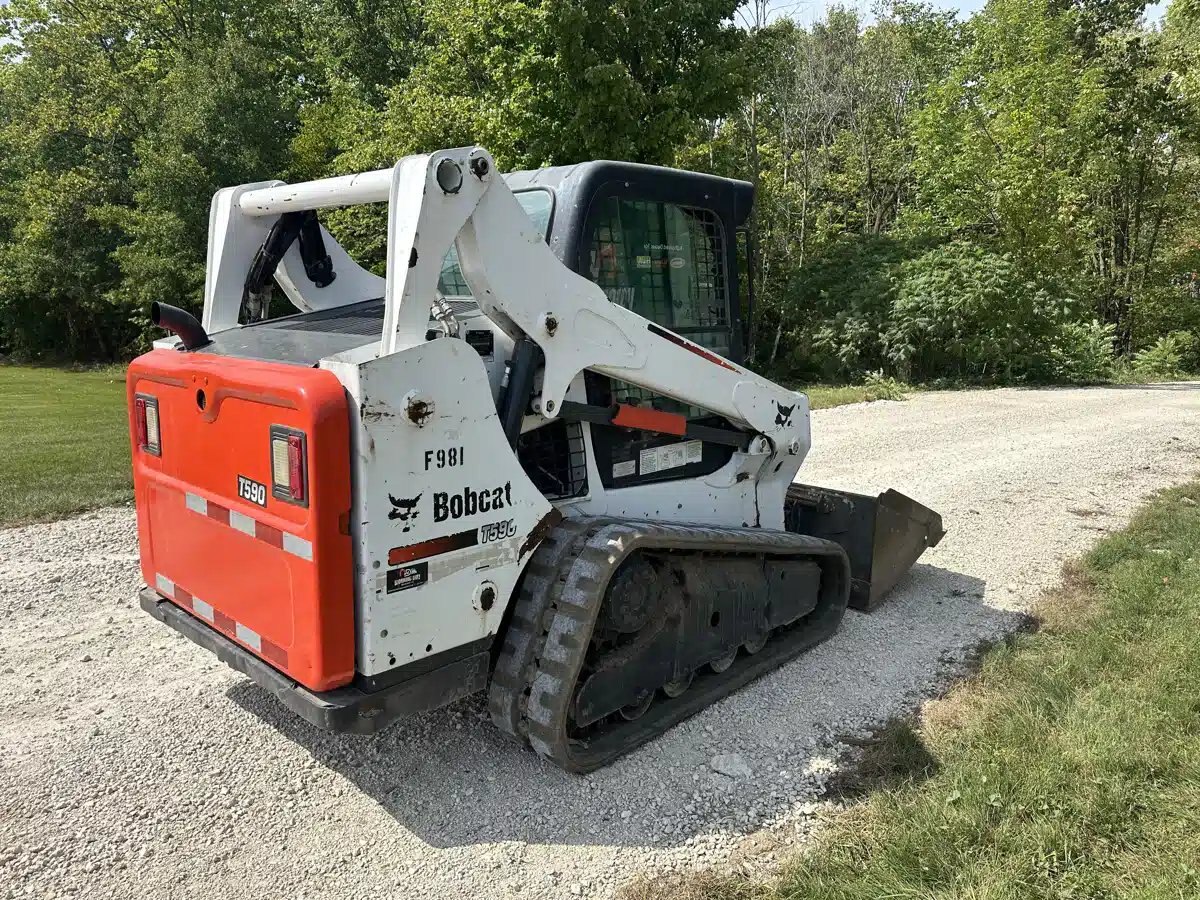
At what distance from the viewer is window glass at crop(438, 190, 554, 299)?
3.86 m

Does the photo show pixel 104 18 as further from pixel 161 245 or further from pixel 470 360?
pixel 470 360

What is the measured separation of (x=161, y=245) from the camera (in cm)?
2266

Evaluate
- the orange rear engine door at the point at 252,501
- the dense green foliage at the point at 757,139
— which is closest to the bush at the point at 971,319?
the dense green foliage at the point at 757,139

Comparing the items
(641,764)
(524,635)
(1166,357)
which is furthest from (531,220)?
(1166,357)

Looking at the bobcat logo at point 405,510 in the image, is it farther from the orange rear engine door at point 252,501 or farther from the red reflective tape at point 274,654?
the red reflective tape at point 274,654

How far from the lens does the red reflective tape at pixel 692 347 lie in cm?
398

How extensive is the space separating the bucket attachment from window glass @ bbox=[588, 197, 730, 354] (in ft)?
5.12

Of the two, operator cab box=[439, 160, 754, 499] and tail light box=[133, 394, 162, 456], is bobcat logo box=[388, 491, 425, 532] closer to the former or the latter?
operator cab box=[439, 160, 754, 499]

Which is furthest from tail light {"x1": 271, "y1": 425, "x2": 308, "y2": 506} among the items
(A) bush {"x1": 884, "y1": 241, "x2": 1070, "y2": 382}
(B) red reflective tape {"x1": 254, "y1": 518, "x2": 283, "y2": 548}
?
(A) bush {"x1": 884, "y1": 241, "x2": 1070, "y2": 382}

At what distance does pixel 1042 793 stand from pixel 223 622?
3.18 m

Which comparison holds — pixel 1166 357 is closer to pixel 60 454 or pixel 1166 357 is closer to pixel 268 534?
→ pixel 60 454

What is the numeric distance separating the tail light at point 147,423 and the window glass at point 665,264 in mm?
1963

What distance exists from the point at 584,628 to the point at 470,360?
1.10 meters

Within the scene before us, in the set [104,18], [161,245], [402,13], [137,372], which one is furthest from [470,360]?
[104,18]
